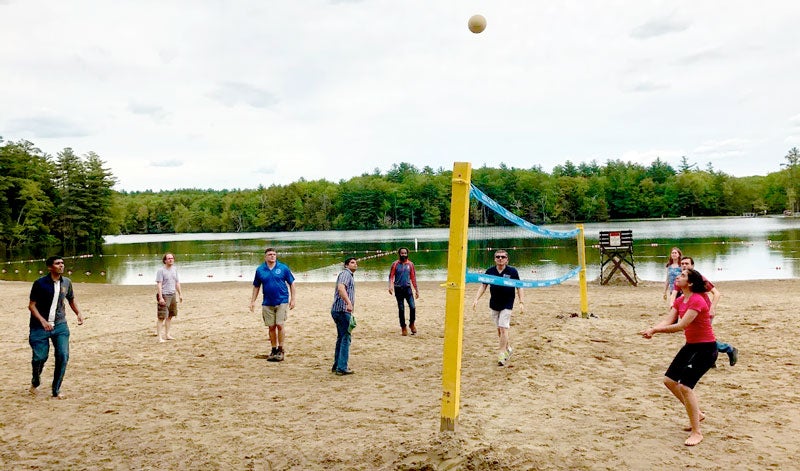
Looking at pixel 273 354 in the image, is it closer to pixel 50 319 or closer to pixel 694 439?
pixel 50 319

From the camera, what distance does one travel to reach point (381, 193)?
423ft

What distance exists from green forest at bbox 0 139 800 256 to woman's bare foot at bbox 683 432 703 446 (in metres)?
78.1

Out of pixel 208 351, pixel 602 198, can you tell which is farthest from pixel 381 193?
pixel 208 351


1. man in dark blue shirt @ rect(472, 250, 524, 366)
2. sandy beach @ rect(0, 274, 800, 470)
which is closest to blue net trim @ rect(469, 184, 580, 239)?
man in dark blue shirt @ rect(472, 250, 524, 366)

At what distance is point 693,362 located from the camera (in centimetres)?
491

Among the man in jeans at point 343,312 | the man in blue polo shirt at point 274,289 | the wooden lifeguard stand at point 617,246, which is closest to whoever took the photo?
the man in jeans at point 343,312

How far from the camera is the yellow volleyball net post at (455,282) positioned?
484cm

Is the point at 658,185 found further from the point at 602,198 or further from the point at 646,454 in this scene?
the point at 646,454

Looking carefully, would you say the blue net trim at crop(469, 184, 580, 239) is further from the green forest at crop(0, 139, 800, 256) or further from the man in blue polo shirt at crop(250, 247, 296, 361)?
the green forest at crop(0, 139, 800, 256)

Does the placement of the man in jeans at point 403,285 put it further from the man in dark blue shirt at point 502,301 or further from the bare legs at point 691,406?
the bare legs at point 691,406

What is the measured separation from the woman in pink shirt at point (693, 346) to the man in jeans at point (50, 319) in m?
6.49

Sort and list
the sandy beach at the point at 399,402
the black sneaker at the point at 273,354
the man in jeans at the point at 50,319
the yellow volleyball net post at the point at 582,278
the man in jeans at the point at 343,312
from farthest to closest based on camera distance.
→ the yellow volleyball net post at the point at 582,278
the black sneaker at the point at 273,354
the man in jeans at the point at 343,312
the man in jeans at the point at 50,319
the sandy beach at the point at 399,402

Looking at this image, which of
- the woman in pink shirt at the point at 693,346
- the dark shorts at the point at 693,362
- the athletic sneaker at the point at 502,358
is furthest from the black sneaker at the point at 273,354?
the dark shorts at the point at 693,362

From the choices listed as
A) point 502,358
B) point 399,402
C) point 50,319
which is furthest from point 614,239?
point 50,319
